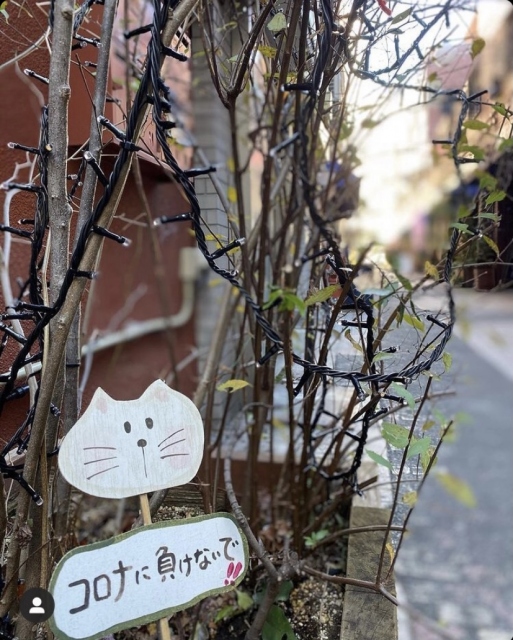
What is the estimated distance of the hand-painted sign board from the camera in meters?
0.66

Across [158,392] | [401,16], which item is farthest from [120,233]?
[401,16]

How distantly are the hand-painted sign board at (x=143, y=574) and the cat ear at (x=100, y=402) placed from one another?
194mm

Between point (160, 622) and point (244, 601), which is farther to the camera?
point (244, 601)

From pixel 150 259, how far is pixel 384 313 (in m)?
1.67

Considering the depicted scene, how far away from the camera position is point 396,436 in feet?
2.38

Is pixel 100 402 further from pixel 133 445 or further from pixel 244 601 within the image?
pixel 244 601

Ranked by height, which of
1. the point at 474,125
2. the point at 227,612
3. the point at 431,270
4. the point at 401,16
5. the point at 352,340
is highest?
the point at 401,16

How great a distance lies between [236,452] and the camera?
1.71 meters

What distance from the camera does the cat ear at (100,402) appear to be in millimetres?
692

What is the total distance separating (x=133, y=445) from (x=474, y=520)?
2443 mm

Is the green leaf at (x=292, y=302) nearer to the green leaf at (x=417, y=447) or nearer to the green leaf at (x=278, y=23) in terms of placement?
the green leaf at (x=417, y=447)

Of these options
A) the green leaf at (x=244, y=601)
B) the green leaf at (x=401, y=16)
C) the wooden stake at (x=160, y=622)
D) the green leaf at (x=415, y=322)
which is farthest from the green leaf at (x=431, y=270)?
the green leaf at (x=244, y=601)

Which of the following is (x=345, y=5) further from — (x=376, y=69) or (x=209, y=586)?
(x=209, y=586)

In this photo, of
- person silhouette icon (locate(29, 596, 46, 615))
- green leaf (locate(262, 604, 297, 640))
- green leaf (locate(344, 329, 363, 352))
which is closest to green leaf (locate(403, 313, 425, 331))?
green leaf (locate(344, 329, 363, 352))
